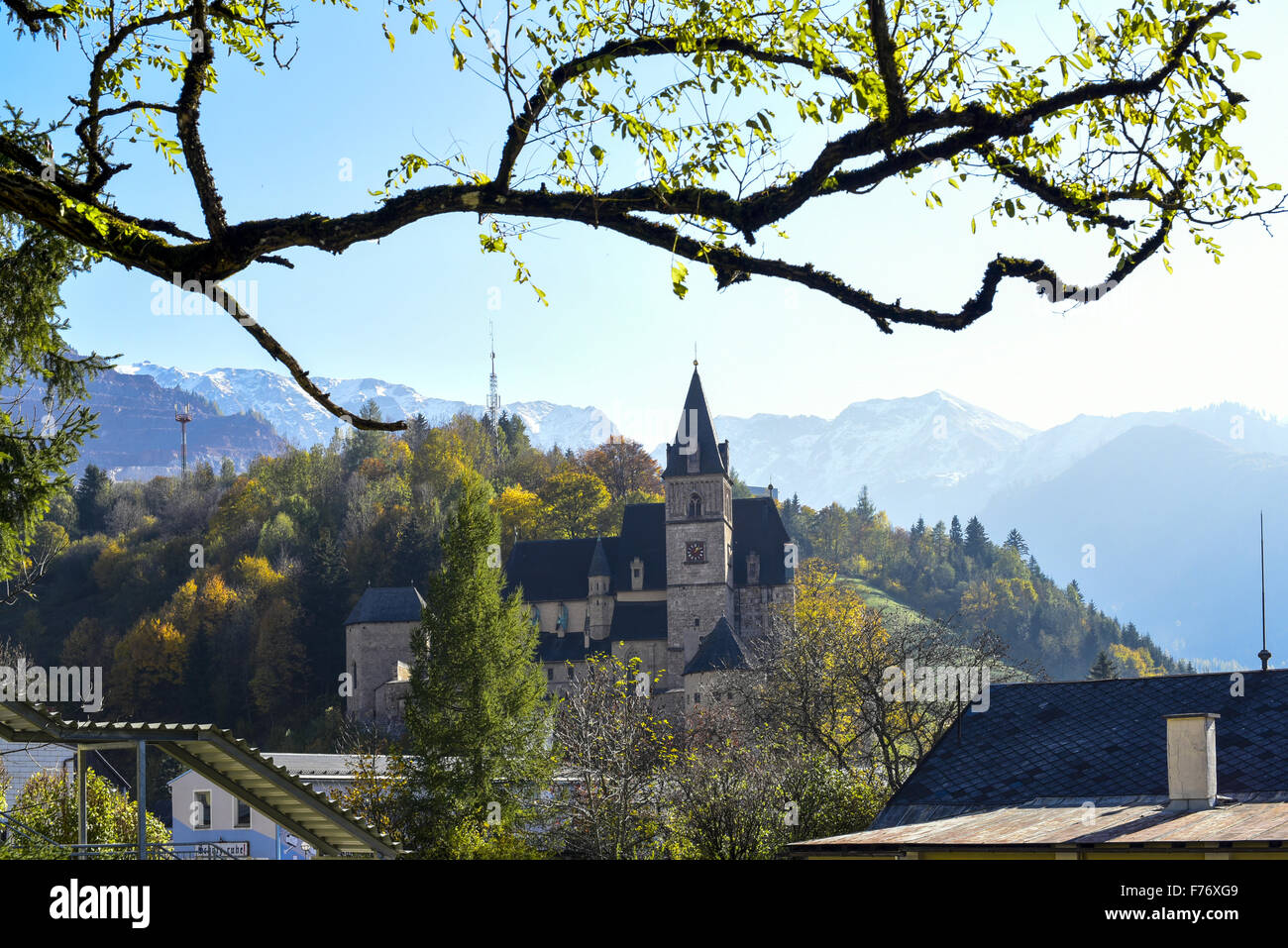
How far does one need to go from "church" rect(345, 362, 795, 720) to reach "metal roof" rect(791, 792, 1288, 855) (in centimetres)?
5229

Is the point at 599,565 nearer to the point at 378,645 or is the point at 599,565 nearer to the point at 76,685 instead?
the point at 378,645

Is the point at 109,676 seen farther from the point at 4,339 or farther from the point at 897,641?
the point at 4,339

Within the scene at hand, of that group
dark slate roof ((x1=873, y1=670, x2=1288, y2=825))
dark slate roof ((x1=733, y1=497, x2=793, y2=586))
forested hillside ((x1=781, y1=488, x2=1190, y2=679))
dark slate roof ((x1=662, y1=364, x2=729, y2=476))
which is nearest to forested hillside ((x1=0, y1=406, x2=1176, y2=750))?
forested hillside ((x1=781, y1=488, x2=1190, y2=679))

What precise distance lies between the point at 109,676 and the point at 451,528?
58.3m

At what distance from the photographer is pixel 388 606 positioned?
261 ft

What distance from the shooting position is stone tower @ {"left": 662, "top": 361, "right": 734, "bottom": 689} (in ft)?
259

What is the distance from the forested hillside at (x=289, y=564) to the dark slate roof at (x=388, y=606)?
7.03m

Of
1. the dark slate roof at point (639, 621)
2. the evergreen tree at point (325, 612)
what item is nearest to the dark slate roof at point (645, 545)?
the dark slate roof at point (639, 621)

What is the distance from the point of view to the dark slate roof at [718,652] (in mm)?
69062

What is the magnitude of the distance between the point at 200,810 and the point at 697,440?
43271 mm
